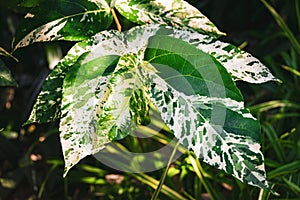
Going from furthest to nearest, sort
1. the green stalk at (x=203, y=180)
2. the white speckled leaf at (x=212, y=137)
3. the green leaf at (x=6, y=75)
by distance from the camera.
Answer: the green stalk at (x=203, y=180)
the green leaf at (x=6, y=75)
the white speckled leaf at (x=212, y=137)

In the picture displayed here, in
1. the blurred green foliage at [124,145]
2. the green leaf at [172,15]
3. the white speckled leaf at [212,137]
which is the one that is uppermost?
the green leaf at [172,15]

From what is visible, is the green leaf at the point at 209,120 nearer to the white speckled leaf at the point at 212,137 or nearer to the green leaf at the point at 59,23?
the white speckled leaf at the point at 212,137

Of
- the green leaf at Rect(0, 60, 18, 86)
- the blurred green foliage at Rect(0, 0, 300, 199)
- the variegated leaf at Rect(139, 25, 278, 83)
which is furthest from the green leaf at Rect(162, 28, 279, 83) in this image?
the blurred green foliage at Rect(0, 0, 300, 199)

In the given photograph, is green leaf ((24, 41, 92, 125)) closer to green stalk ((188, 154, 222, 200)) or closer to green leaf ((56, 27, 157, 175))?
green leaf ((56, 27, 157, 175))

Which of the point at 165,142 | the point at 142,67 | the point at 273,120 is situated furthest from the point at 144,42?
the point at 273,120

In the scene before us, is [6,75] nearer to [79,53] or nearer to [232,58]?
[79,53]

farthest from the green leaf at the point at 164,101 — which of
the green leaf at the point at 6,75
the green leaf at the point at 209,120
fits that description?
the green leaf at the point at 6,75

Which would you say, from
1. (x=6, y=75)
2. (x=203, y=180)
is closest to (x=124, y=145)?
(x=203, y=180)

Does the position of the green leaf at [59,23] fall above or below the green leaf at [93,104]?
above
